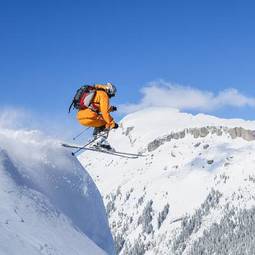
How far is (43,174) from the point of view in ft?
63.4

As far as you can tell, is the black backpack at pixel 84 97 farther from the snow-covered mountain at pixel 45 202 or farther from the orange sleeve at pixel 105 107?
the snow-covered mountain at pixel 45 202

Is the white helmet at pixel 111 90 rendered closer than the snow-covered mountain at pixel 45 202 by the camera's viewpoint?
No

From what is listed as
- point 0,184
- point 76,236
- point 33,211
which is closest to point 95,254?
point 76,236

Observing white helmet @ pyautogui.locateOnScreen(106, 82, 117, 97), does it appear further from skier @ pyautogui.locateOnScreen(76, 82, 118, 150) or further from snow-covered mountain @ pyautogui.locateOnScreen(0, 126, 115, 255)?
snow-covered mountain @ pyautogui.locateOnScreen(0, 126, 115, 255)

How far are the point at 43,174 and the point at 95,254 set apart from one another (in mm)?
3690

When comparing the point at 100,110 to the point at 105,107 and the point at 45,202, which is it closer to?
the point at 105,107

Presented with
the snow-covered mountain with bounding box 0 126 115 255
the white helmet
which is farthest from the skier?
the snow-covered mountain with bounding box 0 126 115 255

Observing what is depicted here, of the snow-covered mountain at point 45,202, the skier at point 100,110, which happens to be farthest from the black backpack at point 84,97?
the snow-covered mountain at point 45,202

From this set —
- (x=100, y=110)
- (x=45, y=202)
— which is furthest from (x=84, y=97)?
(x=45, y=202)

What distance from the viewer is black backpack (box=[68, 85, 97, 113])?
62.4 feet

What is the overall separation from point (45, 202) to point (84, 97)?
4243 millimetres

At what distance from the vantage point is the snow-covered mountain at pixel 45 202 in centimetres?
1390

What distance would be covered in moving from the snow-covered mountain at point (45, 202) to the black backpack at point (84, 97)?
2.34 metres

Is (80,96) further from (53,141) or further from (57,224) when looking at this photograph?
(57,224)
